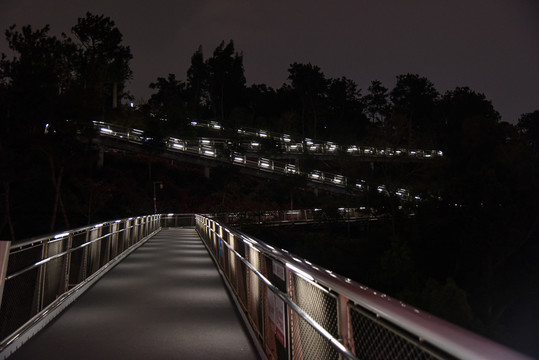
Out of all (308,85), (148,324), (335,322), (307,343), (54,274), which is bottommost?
(148,324)

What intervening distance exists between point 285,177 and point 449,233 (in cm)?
2099

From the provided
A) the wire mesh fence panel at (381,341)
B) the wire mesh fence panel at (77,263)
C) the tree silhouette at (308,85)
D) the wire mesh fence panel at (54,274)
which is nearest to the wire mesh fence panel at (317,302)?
the wire mesh fence panel at (381,341)

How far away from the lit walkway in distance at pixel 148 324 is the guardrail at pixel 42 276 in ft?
0.56

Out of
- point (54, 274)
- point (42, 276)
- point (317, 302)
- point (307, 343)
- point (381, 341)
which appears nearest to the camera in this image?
point (381, 341)

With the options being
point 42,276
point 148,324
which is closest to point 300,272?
point 148,324

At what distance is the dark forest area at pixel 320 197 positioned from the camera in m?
36.7

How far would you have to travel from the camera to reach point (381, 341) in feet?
8.34

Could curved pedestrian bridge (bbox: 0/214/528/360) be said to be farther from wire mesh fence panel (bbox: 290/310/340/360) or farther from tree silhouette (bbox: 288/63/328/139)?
tree silhouette (bbox: 288/63/328/139)

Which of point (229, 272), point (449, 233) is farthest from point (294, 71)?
point (229, 272)

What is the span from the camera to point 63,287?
343 inches

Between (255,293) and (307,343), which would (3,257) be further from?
(307,343)

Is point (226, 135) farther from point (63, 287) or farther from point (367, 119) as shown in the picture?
point (63, 287)

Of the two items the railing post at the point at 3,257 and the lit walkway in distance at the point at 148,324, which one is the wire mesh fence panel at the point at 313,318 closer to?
the lit walkway in distance at the point at 148,324

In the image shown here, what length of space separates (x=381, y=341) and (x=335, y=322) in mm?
815
